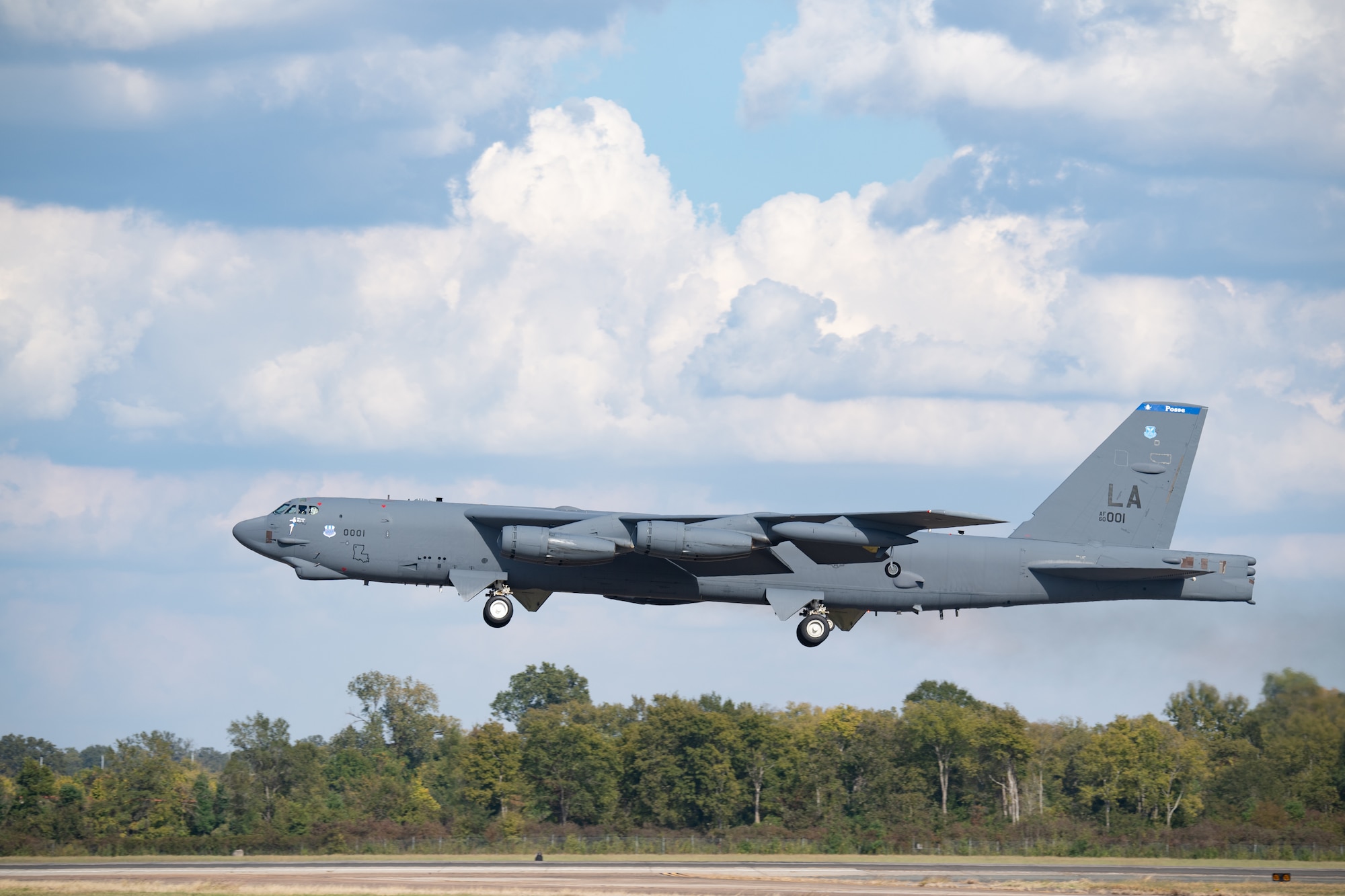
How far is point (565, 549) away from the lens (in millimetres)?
31391

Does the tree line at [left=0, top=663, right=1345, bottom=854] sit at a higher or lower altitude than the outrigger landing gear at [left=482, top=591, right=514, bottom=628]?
lower

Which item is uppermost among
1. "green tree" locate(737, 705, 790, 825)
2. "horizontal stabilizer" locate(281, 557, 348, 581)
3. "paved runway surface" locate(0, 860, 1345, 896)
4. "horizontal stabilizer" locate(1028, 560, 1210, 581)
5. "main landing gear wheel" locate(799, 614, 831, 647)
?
"horizontal stabilizer" locate(281, 557, 348, 581)

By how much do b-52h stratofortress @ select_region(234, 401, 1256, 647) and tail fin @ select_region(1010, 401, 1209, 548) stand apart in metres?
0.04


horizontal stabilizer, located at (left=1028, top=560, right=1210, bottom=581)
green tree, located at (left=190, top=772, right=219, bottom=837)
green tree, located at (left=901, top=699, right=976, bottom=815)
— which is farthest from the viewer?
green tree, located at (left=190, top=772, right=219, bottom=837)

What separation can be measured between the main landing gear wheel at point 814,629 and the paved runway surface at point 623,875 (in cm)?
608

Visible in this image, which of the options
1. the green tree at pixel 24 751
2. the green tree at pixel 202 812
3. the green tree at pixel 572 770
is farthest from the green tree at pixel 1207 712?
the green tree at pixel 24 751

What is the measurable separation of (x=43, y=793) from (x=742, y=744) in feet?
110

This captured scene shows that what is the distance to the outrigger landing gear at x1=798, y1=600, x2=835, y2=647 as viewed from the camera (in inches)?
1352

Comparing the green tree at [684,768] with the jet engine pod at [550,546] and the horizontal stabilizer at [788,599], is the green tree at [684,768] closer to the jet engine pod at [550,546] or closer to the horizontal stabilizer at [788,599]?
the horizontal stabilizer at [788,599]

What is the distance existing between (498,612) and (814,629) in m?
7.54

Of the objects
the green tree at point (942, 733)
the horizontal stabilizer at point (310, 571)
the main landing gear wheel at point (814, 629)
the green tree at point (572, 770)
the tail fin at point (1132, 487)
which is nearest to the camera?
the horizontal stabilizer at point (310, 571)

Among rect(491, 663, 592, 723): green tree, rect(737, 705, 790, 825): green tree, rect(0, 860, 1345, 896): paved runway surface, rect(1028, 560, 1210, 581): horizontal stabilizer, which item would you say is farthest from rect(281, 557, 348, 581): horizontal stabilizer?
rect(491, 663, 592, 723): green tree

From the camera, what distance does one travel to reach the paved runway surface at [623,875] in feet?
120

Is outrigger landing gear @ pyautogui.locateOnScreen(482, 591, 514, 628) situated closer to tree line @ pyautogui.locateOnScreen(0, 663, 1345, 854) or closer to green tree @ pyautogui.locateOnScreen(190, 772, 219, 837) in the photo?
tree line @ pyautogui.locateOnScreen(0, 663, 1345, 854)
